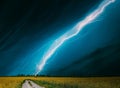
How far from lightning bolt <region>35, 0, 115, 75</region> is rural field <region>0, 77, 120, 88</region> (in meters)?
0.12

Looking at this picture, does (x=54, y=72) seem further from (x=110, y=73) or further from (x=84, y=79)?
(x=110, y=73)

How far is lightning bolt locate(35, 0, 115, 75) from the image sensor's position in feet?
9.40

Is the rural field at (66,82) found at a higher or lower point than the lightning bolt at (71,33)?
lower

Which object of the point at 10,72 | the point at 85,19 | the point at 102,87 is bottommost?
the point at 102,87

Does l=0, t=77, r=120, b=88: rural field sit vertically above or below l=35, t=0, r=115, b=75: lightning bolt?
below

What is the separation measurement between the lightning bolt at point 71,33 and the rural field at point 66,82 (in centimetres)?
12

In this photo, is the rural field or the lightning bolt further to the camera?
the lightning bolt

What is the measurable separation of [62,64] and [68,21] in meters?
0.40

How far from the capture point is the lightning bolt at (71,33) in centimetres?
287

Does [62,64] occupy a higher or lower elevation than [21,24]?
lower

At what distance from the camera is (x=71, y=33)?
290 cm

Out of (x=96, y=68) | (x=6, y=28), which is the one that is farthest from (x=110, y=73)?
(x=6, y=28)

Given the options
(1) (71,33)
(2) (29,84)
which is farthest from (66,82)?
(1) (71,33)

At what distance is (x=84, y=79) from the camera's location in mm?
2770
